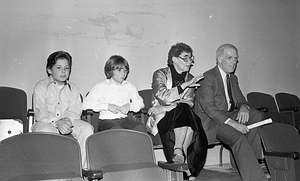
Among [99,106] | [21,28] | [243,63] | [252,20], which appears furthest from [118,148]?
[252,20]

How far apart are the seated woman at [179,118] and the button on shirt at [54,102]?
725 millimetres

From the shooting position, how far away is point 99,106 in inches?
134

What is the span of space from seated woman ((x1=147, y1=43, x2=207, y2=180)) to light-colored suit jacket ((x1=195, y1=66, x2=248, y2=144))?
0.13 metres

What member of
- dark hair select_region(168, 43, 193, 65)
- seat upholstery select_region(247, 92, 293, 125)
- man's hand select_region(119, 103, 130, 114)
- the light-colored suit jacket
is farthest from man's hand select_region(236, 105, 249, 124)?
man's hand select_region(119, 103, 130, 114)

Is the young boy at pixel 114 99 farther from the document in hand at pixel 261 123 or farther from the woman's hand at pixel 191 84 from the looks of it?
the document in hand at pixel 261 123

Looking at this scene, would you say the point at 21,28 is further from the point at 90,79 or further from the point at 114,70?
the point at 114,70

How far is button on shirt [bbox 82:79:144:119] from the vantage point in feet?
11.3

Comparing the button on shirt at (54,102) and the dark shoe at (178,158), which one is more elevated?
the button on shirt at (54,102)

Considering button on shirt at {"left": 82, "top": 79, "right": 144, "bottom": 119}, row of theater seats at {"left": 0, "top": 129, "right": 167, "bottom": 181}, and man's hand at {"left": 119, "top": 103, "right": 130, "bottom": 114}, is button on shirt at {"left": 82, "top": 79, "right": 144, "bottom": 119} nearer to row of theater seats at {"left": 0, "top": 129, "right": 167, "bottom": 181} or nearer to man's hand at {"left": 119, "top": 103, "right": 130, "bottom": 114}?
man's hand at {"left": 119, "top": 103, "right": 130, "bottom": 114}

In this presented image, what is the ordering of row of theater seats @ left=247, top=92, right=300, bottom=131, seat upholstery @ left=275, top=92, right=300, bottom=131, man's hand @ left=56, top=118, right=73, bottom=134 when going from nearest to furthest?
man's hand @ left=56, top=118, right=73, bottom=134 < row of theater seats @ left=247, top=92, right=300, bottom=131 < seat upholstery @ left=275, top=92, right=300, bottom=131

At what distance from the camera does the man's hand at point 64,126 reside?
117 inches

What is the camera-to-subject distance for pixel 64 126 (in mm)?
2988

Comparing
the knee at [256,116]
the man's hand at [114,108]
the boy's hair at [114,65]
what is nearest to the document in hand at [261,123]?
the knee at [256,116]

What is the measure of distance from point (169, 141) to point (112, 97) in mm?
749
